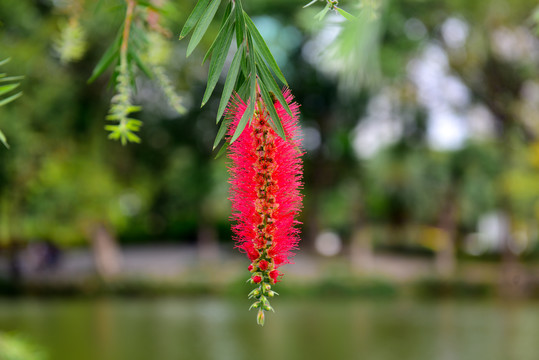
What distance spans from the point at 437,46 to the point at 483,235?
21.4 ft

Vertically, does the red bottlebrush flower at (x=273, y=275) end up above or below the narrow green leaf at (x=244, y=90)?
below

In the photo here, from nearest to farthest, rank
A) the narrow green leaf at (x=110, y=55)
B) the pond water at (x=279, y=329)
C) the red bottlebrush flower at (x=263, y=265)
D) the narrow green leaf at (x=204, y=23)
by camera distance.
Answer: the red bottlebrush flower at (x=263, y=265) < the narrow green leaf at (x=204, y=23) < the narrow green leaf at (x=110, y=55) < the pond water at (x=279, y=329)

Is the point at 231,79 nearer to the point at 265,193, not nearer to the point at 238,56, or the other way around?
the point at 238,56

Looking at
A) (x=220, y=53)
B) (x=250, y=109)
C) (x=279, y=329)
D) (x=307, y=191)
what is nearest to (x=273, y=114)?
(x=250, y=109)

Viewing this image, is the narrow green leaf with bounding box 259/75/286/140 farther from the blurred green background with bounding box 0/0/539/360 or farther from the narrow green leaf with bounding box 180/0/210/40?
the blurred green background with bounding box 0/0/539/360

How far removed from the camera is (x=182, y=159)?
9859 millimetres

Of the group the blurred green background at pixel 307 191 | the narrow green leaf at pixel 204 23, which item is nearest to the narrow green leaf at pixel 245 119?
the narrow green leaf at pixel 204 23

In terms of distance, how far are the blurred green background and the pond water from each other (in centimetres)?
4

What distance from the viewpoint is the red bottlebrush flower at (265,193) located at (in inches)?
21.5

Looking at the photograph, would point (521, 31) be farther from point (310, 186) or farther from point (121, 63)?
point (121, 63)

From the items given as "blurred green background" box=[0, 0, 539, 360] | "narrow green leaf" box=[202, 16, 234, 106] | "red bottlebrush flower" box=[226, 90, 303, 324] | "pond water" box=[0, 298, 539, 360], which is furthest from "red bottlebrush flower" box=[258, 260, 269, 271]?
"pond water" box=[0, 298, 539, 360]

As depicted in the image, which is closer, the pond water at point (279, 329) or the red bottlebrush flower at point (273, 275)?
the red bottlebrush flower at point (273, 275)

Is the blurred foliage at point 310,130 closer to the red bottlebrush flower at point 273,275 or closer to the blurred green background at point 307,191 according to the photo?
the blurred green background at point 307,191

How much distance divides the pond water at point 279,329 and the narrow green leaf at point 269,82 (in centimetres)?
583
